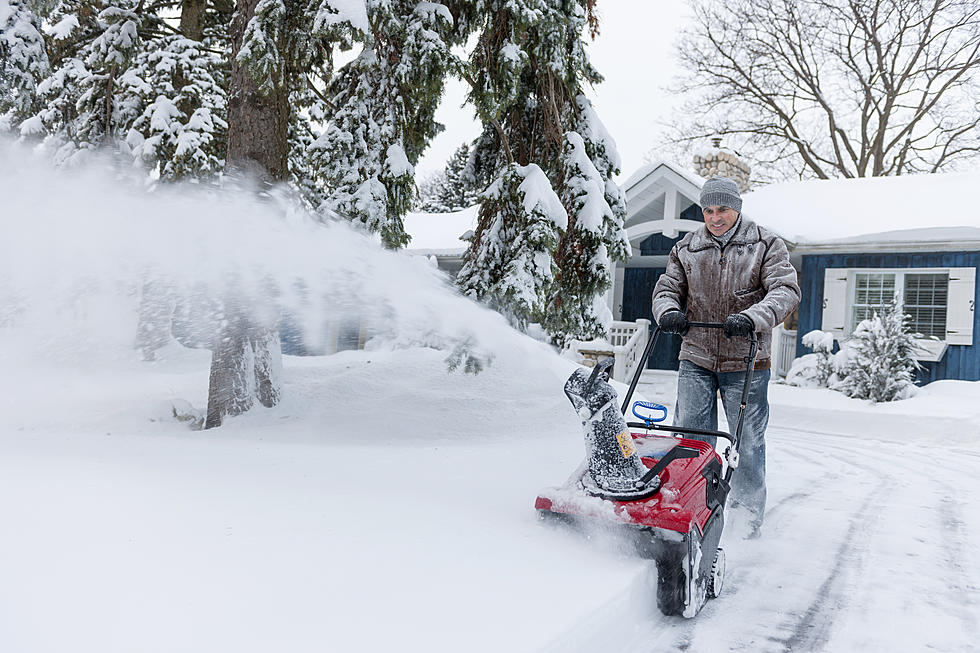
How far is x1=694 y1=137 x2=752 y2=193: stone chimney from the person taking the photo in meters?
16.7

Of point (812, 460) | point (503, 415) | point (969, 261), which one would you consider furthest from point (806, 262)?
point (503, 415)

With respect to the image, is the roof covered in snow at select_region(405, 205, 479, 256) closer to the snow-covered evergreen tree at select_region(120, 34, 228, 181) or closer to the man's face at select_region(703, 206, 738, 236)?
the snow-covered evergreen tree at select_region(120, 34, 228, 181)

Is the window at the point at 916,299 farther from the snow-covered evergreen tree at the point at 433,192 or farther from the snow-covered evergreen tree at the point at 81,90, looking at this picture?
the snow-covered evergreen tree at the point at 433,192

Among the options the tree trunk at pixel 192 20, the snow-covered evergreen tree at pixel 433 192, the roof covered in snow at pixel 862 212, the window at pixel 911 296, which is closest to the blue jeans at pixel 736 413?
the roof covered in snow at pixel 862 212

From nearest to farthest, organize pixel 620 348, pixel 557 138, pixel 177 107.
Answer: pixel 557 138 → pixel 177 107 → pixel 620 348

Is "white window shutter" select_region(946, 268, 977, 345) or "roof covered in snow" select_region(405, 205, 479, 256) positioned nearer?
"white window shutter" select_region(946, 268, 977, 345)

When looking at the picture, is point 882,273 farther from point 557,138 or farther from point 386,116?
point 386,116

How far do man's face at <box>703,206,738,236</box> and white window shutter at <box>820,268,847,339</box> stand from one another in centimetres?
1045

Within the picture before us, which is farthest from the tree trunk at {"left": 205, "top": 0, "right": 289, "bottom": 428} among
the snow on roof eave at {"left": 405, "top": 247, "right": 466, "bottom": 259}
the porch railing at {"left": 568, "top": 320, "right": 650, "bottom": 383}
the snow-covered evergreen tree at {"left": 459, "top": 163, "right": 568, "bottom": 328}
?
the snow on roof eave at {"left": 405, "top": 247, "right": 466, "bottom": 259}

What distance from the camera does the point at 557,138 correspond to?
7355 mm

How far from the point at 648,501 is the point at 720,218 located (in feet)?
5.78

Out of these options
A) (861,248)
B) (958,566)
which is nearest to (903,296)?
(861,248)

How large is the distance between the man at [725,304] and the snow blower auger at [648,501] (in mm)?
892

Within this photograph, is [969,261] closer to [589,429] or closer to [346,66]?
[346,66]
